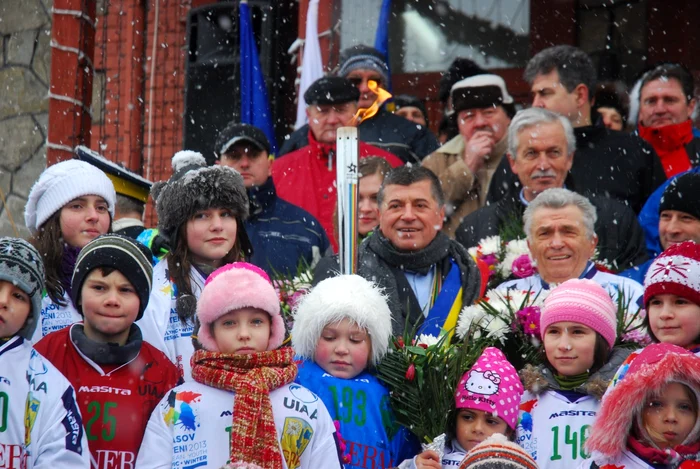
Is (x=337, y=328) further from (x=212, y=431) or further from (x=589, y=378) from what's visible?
(x=589, y=378)

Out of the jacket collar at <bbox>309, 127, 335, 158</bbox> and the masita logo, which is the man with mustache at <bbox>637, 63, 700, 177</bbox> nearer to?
the jacket collar at <bbox>309, 127, 335, 158</bbox>

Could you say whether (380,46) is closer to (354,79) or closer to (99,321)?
(354,79)

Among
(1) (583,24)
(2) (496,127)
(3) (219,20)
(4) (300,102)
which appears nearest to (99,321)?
(2) (496,127)

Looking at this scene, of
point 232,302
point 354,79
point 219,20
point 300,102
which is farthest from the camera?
point 219,20

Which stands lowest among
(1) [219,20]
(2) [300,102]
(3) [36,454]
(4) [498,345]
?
(3) [36,454]

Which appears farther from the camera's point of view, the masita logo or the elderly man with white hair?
the elderly man with white hair

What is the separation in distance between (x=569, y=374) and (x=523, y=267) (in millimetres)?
1277

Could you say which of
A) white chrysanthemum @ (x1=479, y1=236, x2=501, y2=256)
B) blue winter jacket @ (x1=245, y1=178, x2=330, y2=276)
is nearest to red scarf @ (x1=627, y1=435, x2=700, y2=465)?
white chrysanthemum @ (x1=479, y1=236, x2=501, y2=256)

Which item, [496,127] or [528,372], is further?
[496,127]

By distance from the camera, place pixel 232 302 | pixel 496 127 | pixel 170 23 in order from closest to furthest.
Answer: pixel 232 302
pixel 496 127
pixel 170 23

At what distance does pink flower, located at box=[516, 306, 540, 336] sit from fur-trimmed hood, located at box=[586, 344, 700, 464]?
31.8 inches

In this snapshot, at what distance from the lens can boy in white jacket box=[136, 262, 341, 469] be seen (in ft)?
14.7

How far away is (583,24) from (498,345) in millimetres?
6605

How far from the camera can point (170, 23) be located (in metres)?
11.9
